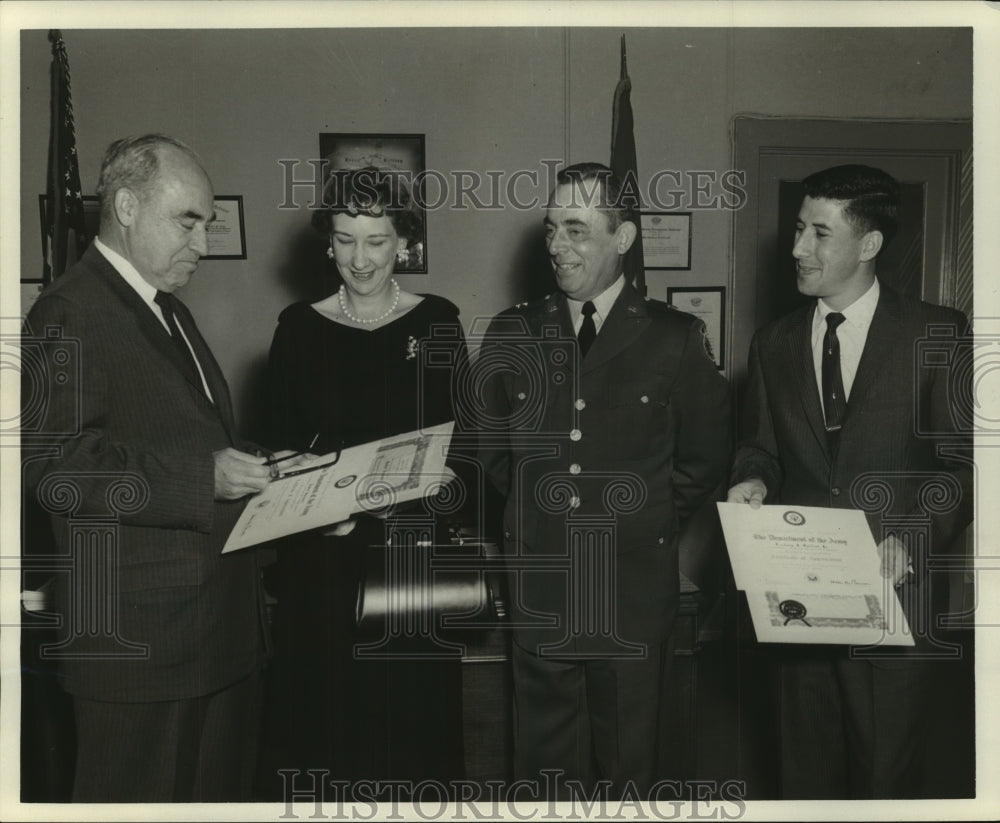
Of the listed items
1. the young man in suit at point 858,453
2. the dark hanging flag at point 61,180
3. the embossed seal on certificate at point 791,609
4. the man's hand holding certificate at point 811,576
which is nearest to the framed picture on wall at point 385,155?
the dark hanging flag at point 61,180

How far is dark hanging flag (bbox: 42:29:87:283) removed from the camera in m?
1.92

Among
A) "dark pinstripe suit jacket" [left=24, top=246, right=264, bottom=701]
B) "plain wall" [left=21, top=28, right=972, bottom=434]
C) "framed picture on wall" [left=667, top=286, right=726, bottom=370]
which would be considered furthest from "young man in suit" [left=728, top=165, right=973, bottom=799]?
"dark pinstripe suit jacket" [left=24, top=246, right=264, bottom=701]

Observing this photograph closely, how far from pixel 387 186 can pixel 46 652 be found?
1300mm

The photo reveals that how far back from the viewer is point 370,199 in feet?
6.12

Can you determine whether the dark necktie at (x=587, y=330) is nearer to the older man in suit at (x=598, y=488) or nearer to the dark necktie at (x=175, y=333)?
the older man in suit at (x=598, y=488)

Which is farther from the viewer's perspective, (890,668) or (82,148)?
(82,148)

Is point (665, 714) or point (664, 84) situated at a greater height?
point (664, 84)

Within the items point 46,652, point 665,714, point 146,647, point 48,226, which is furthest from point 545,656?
point 48,226

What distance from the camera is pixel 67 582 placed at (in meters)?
1.86

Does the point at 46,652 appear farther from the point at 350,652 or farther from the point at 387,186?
the point at 387,186

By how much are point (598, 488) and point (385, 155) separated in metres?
0.91

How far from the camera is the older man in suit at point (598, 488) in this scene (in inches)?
72.7

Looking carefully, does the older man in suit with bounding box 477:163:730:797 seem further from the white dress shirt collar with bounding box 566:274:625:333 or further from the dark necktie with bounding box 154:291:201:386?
the dark necktie with bounding box 154:291:201:386

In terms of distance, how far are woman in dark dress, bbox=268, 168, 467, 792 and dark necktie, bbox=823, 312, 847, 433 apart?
828 mm
